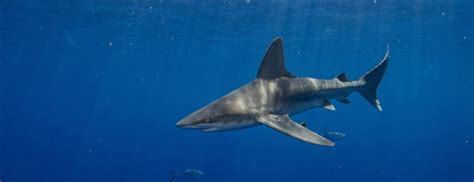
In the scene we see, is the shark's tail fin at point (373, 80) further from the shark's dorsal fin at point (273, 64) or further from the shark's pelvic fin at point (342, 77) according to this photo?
the shark's dorsal fin at point (273, 64)

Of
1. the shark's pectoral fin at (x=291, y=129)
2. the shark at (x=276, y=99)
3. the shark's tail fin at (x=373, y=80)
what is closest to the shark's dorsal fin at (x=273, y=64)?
the shark at (x=276, y=99)

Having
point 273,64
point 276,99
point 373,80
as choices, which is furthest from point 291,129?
point 373,80

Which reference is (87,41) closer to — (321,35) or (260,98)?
(321,35)

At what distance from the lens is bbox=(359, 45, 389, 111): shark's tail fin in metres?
8.86

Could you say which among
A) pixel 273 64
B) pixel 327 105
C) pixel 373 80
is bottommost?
pixel 327 105

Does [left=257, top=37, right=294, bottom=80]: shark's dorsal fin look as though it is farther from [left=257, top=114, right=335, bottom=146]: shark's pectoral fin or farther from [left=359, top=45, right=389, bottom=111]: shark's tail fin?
[left=359, top=45, right=389, bottom=111]: shark's tail fin

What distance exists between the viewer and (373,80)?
902 centimetres

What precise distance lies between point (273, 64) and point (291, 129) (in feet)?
5.80

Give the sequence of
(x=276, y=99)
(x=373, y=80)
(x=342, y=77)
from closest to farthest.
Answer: (x=276, y=99), (x=342, y=77), (x=373, y=80)

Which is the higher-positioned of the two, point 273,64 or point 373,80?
point 273,64

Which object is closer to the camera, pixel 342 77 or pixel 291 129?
pixel 291 129

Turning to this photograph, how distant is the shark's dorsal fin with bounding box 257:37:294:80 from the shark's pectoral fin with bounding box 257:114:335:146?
101cm

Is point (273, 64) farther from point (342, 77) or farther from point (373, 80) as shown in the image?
point (373, 80)

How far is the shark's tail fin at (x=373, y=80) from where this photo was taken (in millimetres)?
8859
